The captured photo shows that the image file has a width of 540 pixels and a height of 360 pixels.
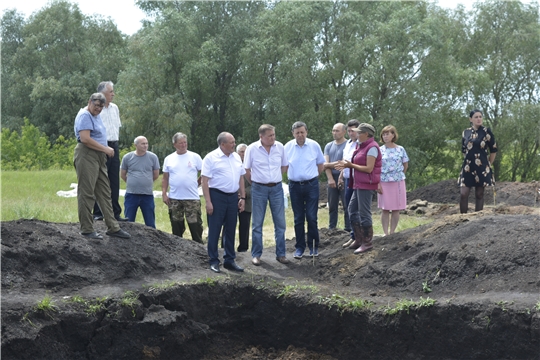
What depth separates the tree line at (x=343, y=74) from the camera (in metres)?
25.5

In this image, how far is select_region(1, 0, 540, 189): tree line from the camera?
83.7 feet

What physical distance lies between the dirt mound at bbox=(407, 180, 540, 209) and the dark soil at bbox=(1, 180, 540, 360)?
10106 millimetres

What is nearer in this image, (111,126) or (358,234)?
(111,126)

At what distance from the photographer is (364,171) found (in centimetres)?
901

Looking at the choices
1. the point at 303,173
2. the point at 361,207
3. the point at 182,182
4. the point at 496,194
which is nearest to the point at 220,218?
the point at 303,173

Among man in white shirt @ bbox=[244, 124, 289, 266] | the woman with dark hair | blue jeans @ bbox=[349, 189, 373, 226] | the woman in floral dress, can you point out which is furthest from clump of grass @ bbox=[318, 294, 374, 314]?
the woman with dark hair

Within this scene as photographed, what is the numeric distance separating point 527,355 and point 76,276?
215 inches

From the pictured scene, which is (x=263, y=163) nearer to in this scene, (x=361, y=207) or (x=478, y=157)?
(x=361, y=207)

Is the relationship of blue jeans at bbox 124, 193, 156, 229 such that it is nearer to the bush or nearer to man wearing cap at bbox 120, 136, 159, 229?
man wearing cap at bbox 120, 136, 159, 229

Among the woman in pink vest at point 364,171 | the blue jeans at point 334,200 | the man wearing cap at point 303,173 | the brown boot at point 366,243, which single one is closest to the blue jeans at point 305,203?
the man wearing cap at point 303,173

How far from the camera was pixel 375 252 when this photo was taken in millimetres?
9438

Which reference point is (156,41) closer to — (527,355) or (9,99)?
(9,99)

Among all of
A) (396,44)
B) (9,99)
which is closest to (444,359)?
(396,44)

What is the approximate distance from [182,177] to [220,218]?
5.51 feet
